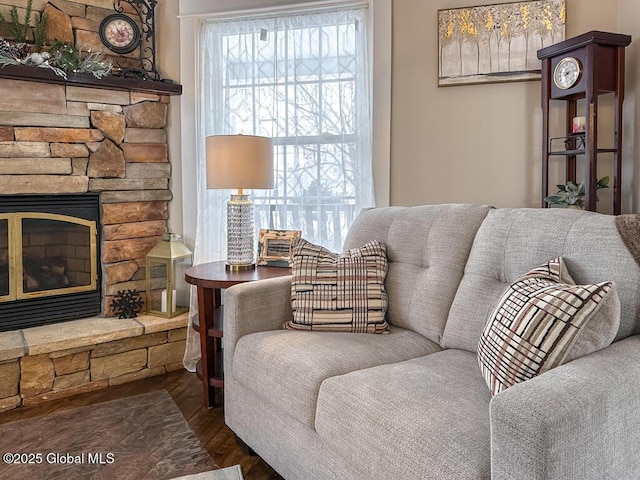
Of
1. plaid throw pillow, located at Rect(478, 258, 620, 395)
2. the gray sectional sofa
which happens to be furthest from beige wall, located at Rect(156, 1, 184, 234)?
plaid throw pillow, located at Rect(478, 258, 620, 395)

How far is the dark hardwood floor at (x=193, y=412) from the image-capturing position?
213 cm

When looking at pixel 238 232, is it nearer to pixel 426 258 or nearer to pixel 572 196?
pixel 426 258

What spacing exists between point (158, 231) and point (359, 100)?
1423 millimetres

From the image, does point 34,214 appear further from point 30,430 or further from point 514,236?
point 514,236

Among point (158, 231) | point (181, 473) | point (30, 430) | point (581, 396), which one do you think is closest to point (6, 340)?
point (30, 430)

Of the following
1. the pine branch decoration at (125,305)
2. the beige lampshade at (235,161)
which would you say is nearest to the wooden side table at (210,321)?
the beige lampshade at (235,161)

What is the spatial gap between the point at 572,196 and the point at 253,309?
61.0 inches

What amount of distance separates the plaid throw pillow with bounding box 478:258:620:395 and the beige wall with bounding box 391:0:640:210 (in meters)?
1.55

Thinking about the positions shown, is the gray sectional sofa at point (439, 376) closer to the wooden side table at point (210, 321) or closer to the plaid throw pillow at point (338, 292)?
the plaid throw pillow at point (338, 292)

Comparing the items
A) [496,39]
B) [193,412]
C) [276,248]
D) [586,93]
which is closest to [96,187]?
[276,248]

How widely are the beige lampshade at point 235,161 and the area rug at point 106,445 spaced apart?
43.7 inches

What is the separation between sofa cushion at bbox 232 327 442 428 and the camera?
1734mm

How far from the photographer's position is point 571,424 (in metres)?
1.10

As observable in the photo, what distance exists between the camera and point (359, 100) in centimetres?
309
